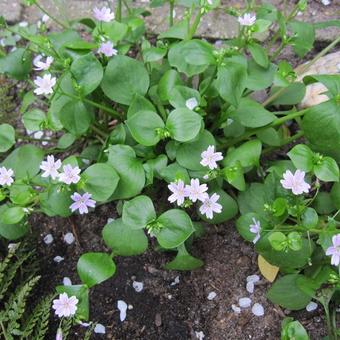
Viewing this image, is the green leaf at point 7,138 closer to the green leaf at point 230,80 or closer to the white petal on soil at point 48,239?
the white petal on soil at point 48,239

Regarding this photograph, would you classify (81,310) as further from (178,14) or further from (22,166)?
(178,14)

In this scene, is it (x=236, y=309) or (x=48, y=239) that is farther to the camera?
(x=48, y=239)

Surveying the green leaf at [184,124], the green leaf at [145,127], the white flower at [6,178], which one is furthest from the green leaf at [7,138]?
the green leaf at [184,124]

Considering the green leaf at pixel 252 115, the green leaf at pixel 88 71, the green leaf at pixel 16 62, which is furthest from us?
the green leaf at pixel 16 62

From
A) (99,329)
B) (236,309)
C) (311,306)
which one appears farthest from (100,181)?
(311,306)

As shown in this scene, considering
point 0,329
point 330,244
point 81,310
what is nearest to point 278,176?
point 330,244

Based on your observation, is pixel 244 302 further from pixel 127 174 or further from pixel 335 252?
pixel 127 174
